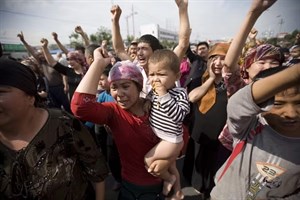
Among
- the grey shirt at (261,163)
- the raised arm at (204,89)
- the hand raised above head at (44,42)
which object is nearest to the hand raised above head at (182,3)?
the raised arm at (204,89)

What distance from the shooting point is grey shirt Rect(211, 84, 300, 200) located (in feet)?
3.97

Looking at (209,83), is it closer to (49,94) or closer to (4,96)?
(4,96)

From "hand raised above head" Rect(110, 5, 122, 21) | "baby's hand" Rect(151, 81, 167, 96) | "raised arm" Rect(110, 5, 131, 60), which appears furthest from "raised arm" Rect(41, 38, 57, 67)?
"baby's hand" Rect(151, 81, 167, 96)

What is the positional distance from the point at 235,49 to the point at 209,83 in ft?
2.49

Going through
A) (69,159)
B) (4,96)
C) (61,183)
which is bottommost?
(61,183)

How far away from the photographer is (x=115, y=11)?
7.43ft

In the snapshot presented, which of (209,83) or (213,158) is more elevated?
(209,83)

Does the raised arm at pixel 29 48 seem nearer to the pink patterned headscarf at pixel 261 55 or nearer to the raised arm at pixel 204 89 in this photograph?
the raised arm at pixel 204 89

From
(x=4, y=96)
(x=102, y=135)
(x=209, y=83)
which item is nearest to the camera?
(x=4, y=96)

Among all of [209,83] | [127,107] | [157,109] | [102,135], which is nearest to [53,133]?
[127,107]

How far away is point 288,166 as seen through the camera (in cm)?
121

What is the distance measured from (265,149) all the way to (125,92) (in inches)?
37.0

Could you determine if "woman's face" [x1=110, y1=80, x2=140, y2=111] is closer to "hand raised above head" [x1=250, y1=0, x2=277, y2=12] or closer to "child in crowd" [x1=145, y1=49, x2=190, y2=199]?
"child in crowd" [x1=145, y1=49, x2=190, y2=199]

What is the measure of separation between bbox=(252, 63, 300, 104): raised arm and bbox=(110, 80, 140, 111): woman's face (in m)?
0.82
